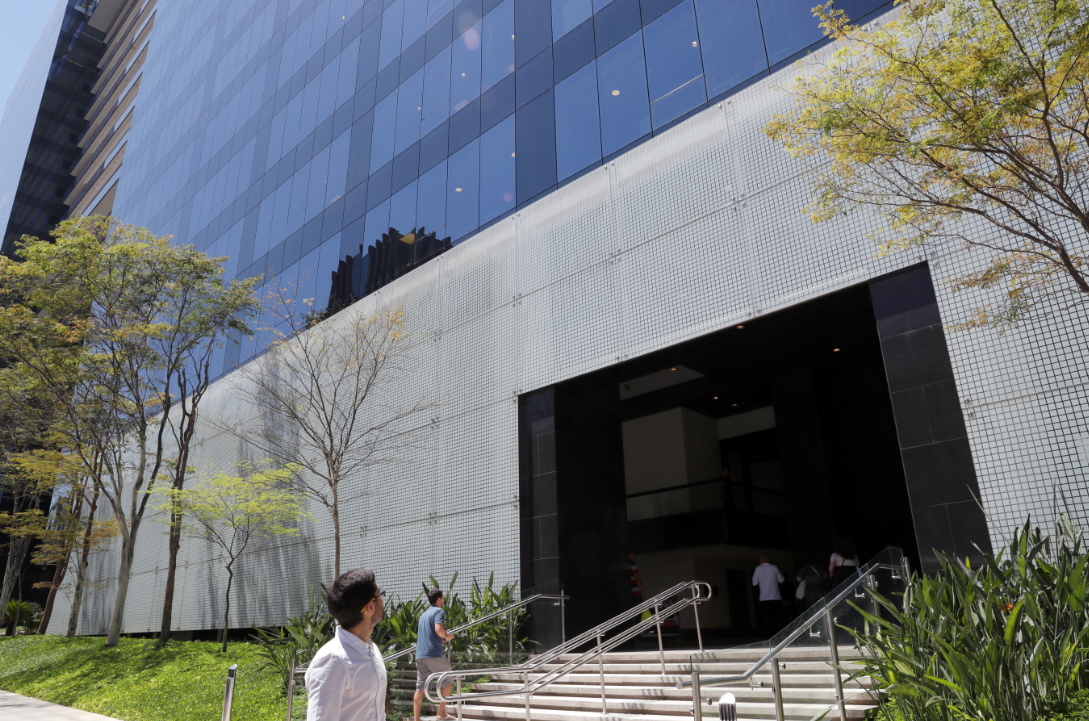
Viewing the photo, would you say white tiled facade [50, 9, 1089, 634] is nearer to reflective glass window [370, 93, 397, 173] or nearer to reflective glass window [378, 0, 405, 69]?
reflective glass window [370, 93, 397, 173]

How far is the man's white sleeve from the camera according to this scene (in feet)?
8.28

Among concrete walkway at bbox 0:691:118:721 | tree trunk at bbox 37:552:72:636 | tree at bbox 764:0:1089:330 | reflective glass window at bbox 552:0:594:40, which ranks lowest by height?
concrete walkway at bbox 0:691:118:721

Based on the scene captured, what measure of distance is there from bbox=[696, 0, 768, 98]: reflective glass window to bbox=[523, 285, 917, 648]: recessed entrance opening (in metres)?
3.73

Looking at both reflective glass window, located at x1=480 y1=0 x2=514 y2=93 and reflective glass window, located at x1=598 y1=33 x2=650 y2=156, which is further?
reflective glass window, located at x1=480 y1=0 x2=514 y2=93

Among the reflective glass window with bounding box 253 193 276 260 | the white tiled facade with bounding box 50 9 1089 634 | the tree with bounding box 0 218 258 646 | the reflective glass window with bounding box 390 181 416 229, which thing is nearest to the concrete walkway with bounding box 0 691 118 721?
the tree with bounding box 0 218 258 646

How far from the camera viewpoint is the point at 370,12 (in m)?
19.8

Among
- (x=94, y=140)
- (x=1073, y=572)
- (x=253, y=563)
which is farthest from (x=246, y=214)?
(x=94, y=140)

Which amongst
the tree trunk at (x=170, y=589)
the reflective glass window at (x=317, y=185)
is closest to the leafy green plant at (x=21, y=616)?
the tree trunk at (x=170, y=589)

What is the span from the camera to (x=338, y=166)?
1898cm

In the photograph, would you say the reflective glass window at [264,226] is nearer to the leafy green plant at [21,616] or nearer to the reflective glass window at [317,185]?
the reflective glass window at [317,185]

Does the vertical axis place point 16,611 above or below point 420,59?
below

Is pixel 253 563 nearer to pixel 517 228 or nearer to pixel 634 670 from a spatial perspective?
pixel 517 228

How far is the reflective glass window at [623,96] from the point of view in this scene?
39.1 feet

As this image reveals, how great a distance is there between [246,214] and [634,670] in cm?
1953
